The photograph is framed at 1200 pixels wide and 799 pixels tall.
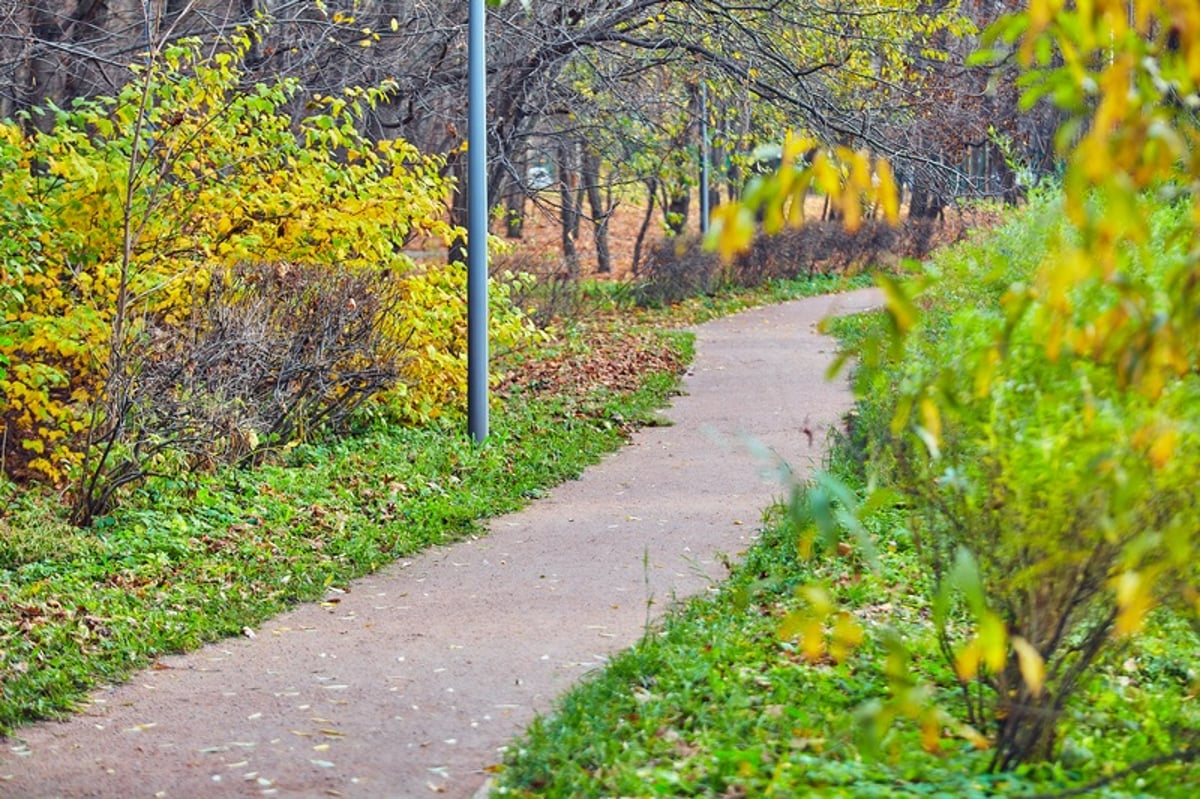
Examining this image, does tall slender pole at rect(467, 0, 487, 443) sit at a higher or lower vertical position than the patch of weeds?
higher

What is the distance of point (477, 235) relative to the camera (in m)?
11.6

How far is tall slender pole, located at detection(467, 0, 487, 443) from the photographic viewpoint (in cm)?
1159

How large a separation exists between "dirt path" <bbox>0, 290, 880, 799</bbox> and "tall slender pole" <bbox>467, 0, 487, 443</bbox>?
119 centimetres

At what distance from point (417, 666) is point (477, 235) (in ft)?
18.5

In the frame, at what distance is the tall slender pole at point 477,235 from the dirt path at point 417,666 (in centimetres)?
119

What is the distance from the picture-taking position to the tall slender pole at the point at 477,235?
11.6 metres

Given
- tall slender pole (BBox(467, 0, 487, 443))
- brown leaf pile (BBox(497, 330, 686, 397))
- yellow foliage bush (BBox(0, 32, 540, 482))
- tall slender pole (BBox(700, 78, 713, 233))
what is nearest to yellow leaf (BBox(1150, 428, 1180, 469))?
tall slender pole (BBox(700, 78, 713, 233))

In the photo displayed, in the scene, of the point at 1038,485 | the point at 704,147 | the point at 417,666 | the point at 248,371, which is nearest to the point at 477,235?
the point at 248,371

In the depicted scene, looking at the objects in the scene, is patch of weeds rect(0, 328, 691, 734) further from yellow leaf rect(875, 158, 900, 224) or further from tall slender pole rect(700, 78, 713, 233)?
yellow leaf rect(875, 158, 900, 224)

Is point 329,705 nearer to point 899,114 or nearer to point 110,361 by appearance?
point 110,361

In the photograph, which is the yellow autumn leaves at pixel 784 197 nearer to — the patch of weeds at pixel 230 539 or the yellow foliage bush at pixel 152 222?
the patch of weeds at pixel 230 539

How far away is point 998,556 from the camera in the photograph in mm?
4266

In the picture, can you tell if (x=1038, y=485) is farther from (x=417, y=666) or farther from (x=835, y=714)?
(x=417, y=666)

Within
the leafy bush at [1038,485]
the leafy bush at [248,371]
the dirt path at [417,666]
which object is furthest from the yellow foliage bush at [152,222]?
the leafy bush at [1038,485]
